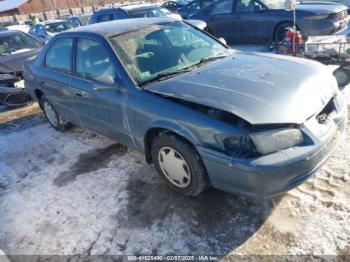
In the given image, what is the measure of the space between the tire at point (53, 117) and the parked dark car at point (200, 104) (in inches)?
36.1

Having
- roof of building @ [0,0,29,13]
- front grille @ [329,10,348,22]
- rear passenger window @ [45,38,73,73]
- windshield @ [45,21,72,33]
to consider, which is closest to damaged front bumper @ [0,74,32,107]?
rear passenger window @ [45,38,73,73]

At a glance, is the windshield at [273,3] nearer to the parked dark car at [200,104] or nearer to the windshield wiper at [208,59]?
the parked dark car at [200,104]

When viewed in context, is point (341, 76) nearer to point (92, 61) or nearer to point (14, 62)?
point (92, 61)

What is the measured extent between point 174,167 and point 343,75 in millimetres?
3642

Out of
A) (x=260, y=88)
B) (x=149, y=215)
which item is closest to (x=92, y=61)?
(x=149, y=215)

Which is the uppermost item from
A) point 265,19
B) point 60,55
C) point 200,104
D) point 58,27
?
point 60,55

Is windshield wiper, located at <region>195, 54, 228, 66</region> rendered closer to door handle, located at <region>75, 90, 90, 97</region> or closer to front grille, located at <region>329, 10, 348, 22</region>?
door handle, located at <region>75, 90, 90, 97</region>

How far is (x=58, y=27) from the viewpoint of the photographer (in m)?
15.2

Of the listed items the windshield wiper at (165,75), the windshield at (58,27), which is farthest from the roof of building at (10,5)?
the windshield wiper at (165,75)

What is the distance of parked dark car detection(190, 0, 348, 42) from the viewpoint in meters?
7.97

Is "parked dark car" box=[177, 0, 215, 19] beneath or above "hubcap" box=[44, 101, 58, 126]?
above

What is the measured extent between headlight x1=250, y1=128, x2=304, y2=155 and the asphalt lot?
0.70 m

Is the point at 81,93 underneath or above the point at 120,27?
underneath

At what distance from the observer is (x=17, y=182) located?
4379 mm
